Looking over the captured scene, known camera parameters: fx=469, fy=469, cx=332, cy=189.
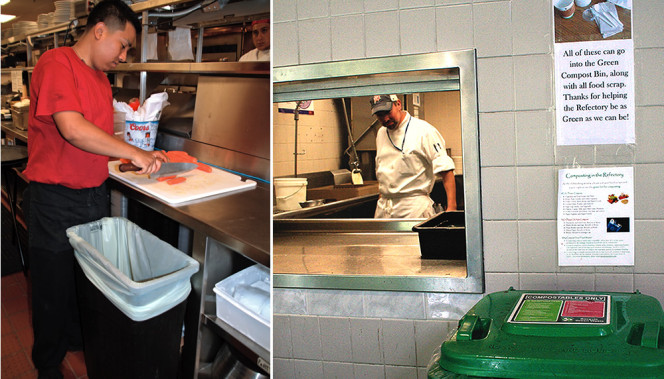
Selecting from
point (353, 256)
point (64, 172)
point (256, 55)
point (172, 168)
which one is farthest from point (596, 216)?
point (64, 172)

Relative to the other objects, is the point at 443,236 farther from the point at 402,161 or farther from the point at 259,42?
the point at 259,42

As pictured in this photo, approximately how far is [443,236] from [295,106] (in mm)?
886

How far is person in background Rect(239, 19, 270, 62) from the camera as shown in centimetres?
200

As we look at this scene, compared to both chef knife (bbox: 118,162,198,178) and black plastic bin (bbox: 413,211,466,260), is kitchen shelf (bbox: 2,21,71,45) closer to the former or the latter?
chef knife (bbox: 118,162,198,178)

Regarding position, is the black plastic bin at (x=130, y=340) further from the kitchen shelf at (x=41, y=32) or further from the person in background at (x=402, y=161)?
the kitchen shelf at (x=41, y=32)

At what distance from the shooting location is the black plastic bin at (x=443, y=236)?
1.77 metres

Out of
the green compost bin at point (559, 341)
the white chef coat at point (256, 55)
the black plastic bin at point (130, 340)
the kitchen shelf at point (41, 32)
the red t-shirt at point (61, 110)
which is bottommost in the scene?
the black plastic bin at point (130, 340)

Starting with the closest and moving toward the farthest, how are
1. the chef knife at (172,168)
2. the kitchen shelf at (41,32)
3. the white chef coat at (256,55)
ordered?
the white chef coat at (256,55)
the chef knife at (172,168)
the kitchen shelf at (41,32)

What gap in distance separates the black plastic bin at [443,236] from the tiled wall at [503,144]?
0.45 feet

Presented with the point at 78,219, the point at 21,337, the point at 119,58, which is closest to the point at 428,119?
the point at 119,58

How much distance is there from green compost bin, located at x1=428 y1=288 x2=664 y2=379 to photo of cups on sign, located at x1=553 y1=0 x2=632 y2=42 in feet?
2.79

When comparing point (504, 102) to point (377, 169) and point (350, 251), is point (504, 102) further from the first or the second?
point (350, 251)

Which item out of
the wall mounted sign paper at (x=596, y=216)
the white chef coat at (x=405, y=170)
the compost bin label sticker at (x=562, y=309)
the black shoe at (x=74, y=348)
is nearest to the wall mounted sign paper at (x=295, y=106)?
the white chef coat at (x=405, y=170)

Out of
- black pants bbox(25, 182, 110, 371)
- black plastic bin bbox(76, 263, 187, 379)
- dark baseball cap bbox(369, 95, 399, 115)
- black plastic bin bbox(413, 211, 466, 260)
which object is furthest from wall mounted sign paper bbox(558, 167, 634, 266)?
black pants bbox(25, 182, 110, 371)
